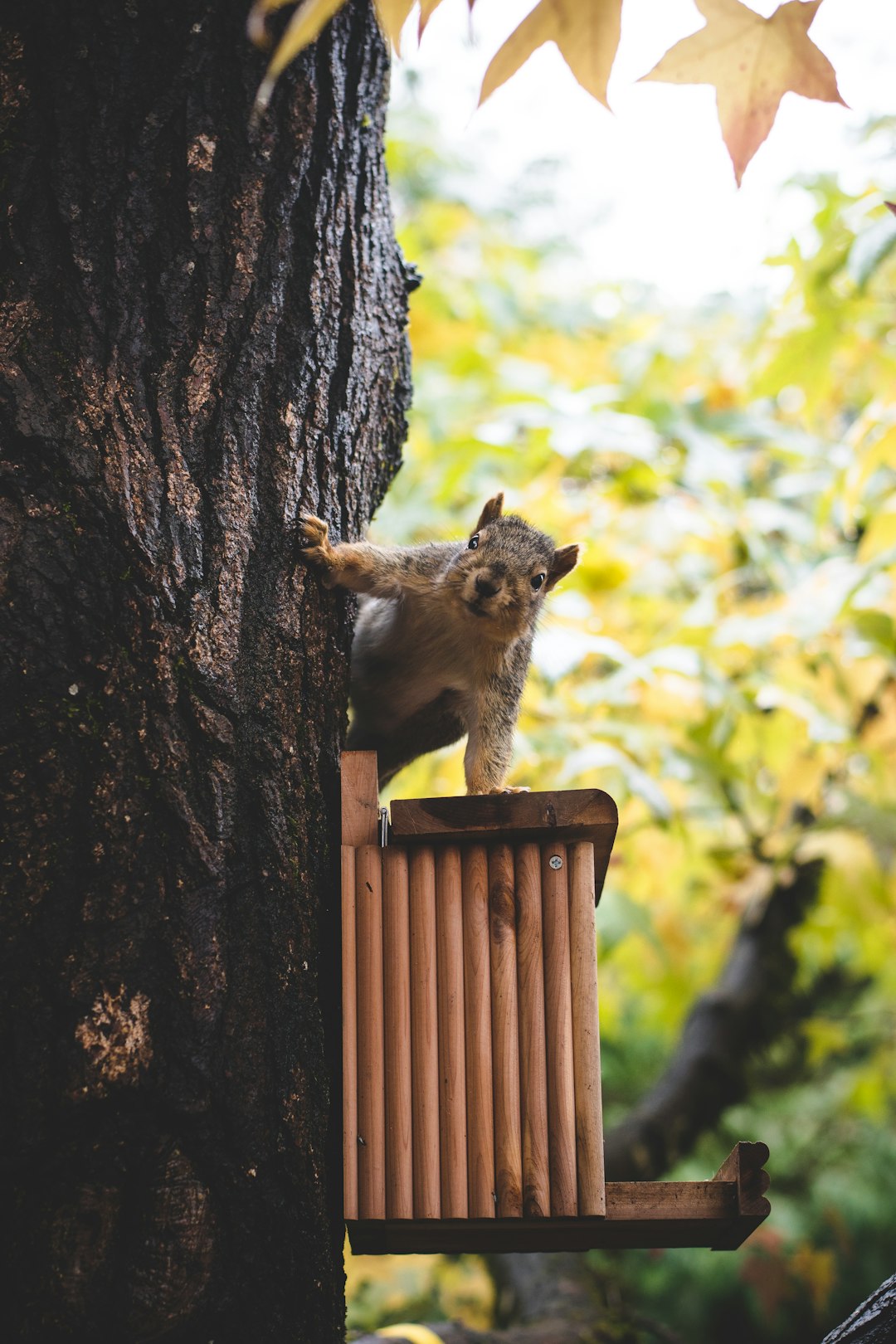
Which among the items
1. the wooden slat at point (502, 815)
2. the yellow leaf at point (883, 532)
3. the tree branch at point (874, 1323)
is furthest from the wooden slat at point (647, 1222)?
the yellow leaf at point (883, 532)

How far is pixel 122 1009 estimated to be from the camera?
1.39 m

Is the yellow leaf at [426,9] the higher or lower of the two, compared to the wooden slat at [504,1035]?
higher

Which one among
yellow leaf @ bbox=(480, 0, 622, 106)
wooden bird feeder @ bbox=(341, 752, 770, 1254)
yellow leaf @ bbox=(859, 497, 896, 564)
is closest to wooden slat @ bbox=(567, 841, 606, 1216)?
wooden bird feeder @ bbox=(341, 752, 770, 1254)

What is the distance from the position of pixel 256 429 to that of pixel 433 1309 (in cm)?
390

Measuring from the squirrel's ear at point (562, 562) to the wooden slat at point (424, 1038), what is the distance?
0.95m

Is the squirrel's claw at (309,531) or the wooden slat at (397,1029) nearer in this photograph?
the wooden slat at (397,1029)

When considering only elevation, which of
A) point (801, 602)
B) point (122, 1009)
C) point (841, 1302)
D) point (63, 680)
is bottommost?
point (841, 1302)

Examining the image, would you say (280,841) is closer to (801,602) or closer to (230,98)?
(230,98)

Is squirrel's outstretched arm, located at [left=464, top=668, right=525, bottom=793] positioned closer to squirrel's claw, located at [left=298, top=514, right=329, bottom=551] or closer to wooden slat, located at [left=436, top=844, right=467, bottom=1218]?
wooden slat, located at [left=436, top=844, right=467, bottom=1218]

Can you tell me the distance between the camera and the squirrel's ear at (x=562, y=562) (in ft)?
8.27

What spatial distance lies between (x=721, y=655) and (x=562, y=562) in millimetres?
1189

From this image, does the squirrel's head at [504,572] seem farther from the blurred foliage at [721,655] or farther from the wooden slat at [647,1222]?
the wooden slat at [647,1222]

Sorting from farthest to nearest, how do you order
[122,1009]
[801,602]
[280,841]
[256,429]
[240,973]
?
[801,602] → [256,429] → [280,841] → [240,973] → [122,1009]

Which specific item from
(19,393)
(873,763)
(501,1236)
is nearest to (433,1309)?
(873,763)
